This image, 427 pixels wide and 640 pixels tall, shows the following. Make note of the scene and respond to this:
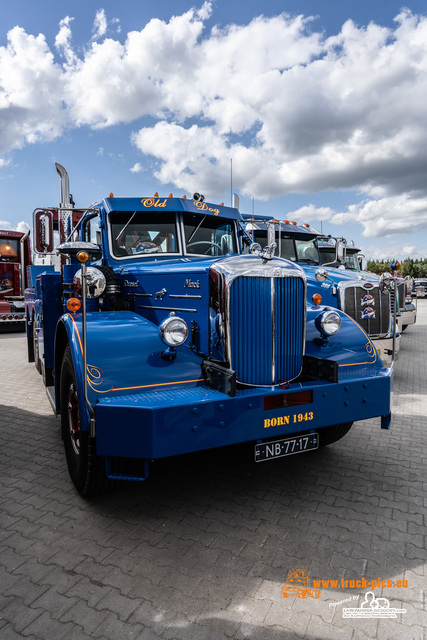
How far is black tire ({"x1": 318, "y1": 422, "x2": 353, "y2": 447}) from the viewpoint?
4.08 meters

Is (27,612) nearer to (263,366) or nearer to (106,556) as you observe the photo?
(106,556)

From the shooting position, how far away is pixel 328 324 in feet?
12.3

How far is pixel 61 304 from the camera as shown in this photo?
5.00m

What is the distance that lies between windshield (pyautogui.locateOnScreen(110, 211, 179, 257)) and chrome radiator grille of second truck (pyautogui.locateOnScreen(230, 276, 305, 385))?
5.73ft

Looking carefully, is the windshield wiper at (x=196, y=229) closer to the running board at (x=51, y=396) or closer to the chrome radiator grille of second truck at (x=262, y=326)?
the chrome radiator grille of second truck at (x=262, y=326)

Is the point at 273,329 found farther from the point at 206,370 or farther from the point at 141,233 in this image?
the point at 141,233

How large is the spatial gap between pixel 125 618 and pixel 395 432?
382 cm

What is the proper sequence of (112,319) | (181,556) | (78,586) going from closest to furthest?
(78,586), (181,556), (112,319)

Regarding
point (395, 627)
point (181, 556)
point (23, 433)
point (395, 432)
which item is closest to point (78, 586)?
point (181, 556)

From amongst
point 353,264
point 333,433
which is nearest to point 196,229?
point 333,433

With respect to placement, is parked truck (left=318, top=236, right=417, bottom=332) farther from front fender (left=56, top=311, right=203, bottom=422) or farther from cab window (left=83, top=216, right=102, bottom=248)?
front fender (left=56, top=311, right=203, bottom=422)

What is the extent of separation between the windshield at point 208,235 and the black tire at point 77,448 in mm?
1951

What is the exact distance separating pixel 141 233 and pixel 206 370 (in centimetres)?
215

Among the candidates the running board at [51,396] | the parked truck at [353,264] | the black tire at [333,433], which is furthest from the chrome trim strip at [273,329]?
the parked truck at [353,264]
